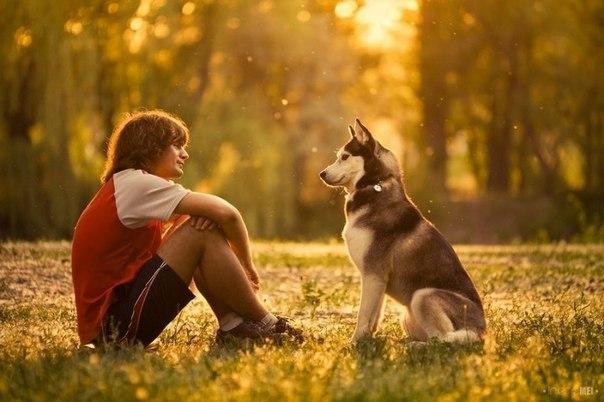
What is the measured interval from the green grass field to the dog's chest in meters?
0.60

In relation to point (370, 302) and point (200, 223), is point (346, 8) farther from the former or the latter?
point (200, 223)

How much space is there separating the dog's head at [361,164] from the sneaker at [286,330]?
1.26 meters

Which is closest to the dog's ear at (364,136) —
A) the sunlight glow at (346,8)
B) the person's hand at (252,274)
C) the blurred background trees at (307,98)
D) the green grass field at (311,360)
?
the person's hand at (252,274)

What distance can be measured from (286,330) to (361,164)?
1.43m

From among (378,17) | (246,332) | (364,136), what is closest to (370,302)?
(246,332)

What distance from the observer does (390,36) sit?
1818 inches

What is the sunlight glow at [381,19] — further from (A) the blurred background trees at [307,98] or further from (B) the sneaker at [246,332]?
(B) the sneaker at [246,332]

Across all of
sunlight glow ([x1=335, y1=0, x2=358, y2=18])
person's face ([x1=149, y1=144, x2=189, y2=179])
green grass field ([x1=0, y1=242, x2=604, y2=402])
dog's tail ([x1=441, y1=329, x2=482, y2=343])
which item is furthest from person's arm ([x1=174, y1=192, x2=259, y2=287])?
sunlight glow ([x1=335, y1=0, x2=358, y2=18])

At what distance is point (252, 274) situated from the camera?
7.48 metres

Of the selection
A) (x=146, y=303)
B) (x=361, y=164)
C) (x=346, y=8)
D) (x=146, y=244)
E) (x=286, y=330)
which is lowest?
(x=286, y=330)

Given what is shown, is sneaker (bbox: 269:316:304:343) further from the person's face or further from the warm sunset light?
the warm sunset light

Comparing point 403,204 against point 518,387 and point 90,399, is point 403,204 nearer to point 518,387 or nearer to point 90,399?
point 518,387

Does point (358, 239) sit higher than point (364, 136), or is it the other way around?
point (364, 136)

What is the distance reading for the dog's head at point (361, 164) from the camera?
7.99 meters
